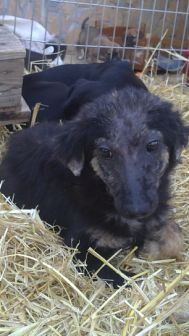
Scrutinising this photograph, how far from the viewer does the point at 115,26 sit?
6059mm

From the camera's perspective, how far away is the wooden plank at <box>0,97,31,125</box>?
14.6ft

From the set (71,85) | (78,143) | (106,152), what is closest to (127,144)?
(106,152)

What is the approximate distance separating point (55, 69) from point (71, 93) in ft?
1.71

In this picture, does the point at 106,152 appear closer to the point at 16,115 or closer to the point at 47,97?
the point at 16,115

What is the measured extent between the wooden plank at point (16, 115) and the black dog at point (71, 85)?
0.16 meters

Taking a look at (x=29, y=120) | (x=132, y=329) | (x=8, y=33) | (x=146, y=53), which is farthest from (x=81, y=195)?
(x=146, y=53)

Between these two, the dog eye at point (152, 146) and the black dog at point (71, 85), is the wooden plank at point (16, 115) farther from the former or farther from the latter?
the dog eye at point (152, 146)

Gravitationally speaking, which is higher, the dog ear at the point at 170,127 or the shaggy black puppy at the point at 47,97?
the dog ear at the point at 170,127

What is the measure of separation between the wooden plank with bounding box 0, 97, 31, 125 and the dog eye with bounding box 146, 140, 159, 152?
153 centimetres

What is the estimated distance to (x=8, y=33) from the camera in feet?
15.0

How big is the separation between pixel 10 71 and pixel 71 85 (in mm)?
717

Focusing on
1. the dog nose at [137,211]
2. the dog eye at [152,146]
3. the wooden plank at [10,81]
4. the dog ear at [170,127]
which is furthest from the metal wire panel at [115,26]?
the dog nose at [137,211]

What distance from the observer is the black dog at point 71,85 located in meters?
4.56

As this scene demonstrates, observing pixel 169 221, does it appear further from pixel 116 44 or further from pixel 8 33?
pixel 116 44
